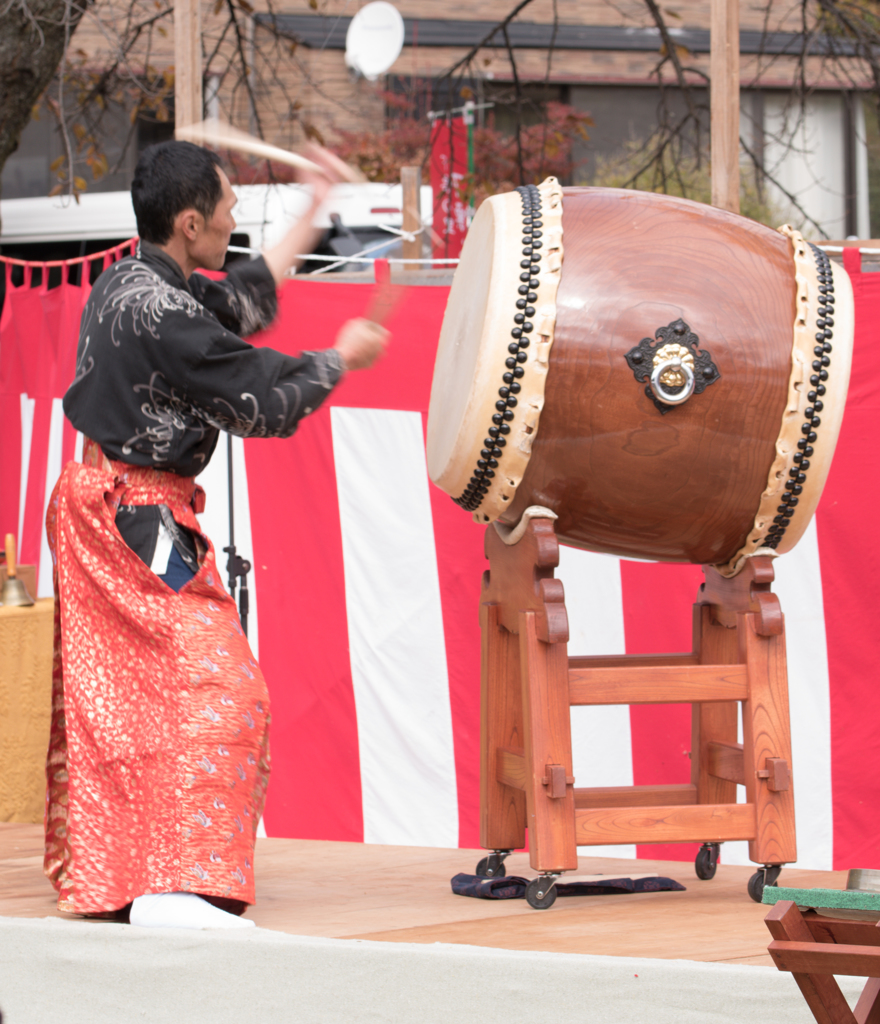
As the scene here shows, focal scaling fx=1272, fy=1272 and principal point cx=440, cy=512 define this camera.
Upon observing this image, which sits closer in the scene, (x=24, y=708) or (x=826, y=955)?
(x=826, y=955)

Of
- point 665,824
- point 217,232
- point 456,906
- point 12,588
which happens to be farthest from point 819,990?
point 12,588

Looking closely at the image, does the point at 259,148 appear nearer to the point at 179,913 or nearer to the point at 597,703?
the point at 597,703

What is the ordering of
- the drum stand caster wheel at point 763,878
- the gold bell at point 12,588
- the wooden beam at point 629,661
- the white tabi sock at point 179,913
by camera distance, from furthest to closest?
1. the gold bell at point 12,588
2. the wooden beam at point 629,661
3. the drum stand caster wheel at point 763,878
4. the white tabi sock at point 179,913

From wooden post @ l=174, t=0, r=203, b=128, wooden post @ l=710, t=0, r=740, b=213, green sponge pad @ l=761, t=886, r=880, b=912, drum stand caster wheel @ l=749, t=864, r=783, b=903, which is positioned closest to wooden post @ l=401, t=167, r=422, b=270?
wooden post @ l=174, t=0, r=203, b=128

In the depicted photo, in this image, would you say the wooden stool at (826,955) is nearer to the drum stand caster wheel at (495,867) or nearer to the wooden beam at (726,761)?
the wooden beam at (726,761)

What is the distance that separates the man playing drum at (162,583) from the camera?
1933mm

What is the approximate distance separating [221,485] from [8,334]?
101cm

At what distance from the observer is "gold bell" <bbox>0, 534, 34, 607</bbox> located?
334cm

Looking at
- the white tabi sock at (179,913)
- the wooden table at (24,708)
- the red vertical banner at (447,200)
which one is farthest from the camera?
the red vertical banner at (447,200)

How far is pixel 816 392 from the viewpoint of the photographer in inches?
79.7

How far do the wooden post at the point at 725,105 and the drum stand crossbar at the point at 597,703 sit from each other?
905 mm

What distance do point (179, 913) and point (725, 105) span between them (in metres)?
1.91

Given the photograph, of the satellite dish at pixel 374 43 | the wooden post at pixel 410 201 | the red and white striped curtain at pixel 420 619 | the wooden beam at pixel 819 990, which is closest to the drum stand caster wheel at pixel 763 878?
the red and white striped curtain at pixel 420 619

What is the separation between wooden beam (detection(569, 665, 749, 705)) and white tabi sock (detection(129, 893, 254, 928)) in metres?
0.63
